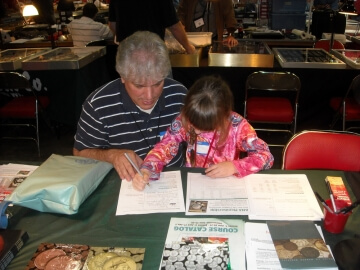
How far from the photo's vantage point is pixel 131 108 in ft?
4.61

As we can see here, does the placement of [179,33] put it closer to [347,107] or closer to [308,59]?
[308,59]

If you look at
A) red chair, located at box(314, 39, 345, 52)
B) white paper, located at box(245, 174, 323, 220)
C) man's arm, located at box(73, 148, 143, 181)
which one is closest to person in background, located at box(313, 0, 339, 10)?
red chair, located at box(314, 39, 345, 52)

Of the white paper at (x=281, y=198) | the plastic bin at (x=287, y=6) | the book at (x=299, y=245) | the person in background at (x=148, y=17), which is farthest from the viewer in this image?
the plastic bin at (x=287, y=6)

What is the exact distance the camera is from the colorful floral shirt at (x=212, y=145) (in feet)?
4.23

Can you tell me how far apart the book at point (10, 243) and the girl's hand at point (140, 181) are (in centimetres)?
36

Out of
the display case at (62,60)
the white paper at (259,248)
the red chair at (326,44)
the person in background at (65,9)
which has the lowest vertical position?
the white paper at (259,248)

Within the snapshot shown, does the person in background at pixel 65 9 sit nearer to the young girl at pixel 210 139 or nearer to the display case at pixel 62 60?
the display case at pixel 62 60

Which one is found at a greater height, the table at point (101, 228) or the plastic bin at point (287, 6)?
the plastic bin at point (287, 6)

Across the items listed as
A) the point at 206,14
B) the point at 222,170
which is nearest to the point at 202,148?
the point at 222,170

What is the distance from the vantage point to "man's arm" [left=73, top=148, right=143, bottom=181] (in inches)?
46.2

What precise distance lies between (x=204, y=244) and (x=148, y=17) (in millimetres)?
2004

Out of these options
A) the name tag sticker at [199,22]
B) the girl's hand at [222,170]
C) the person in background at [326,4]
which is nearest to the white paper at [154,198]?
the girl's hand at [222,170]

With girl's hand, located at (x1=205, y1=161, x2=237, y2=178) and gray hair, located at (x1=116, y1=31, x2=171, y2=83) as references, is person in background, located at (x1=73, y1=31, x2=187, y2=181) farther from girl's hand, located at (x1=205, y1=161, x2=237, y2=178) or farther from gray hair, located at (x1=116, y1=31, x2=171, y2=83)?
girl's hand, located at (x1=205, y1=161, x2=237, y2=178)

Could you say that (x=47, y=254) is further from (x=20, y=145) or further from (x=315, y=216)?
(x=20, y=145)
